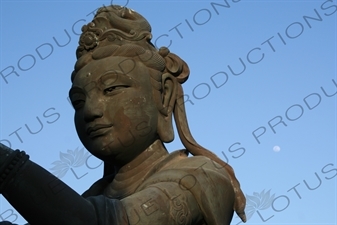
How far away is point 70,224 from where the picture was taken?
4.11 m

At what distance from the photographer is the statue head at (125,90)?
211 inches

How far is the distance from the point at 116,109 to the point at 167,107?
546 mm

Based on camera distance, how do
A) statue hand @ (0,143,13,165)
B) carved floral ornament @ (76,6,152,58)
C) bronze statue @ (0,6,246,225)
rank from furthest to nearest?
carved floral ornament @ (76,6,152,58) → bronze statue @ (0,6,246,225) → statue hand @ (0,143,13,165)

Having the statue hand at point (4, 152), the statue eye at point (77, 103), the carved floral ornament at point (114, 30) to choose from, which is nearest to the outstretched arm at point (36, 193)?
the statue hand at point (4, 152)

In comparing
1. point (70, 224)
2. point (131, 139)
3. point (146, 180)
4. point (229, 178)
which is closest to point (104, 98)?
point (131, 139)

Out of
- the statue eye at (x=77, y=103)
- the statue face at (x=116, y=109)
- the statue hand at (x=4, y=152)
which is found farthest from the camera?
the statue eye at (x=77, y=103)

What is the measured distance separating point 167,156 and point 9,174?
175 centimetres

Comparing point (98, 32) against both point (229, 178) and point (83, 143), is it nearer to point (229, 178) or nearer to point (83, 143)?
point (83, 143)

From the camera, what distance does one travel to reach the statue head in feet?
17.6

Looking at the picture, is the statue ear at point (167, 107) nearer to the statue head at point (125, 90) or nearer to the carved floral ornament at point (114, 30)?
the statue head at point (125, 90)

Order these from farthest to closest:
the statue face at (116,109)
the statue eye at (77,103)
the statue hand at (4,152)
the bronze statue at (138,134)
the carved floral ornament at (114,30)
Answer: the carved floral ornament at (114,30) < the statue eye at (77,103) < the statue face at (116,109) < the bronze statue at (138,134) < the statue hand at (4,152)

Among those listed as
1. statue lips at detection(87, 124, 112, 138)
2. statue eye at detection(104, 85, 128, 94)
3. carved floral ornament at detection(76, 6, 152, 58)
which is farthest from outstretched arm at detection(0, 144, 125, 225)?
carved floral ornament at detection(76, 6, 152, 58)

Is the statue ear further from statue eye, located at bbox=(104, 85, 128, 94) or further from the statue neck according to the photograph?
statue eye, located at bbox=(104, 85, 128, 94)

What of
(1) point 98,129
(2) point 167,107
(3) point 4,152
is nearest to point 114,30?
(2) point 167,107
